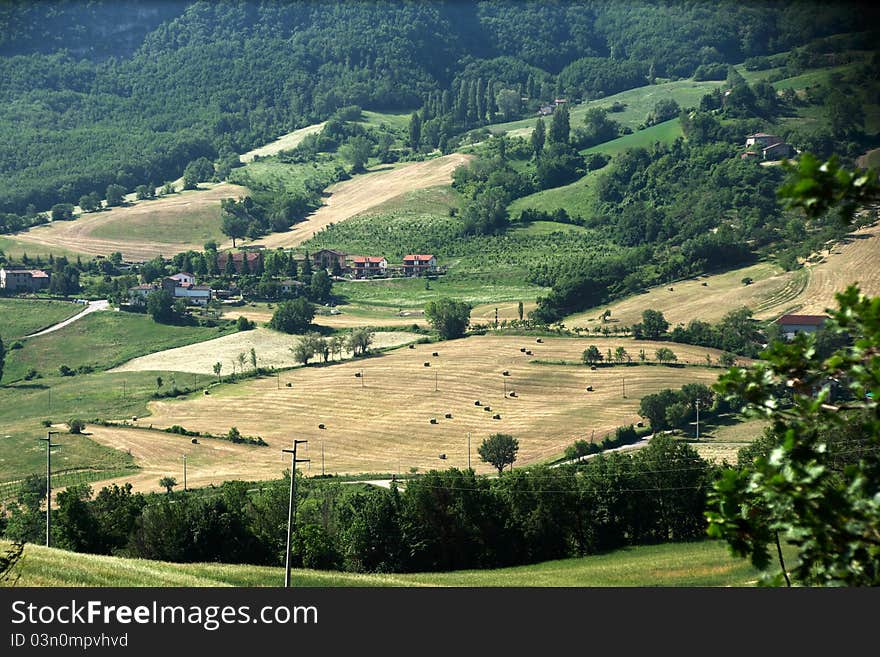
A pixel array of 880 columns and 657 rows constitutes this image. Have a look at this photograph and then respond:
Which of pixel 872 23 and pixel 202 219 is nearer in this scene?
pixel 202 219

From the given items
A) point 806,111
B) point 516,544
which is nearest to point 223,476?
point 516,544

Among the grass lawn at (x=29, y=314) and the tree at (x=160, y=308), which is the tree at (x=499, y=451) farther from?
the grass lawn at (x=29, y=314)

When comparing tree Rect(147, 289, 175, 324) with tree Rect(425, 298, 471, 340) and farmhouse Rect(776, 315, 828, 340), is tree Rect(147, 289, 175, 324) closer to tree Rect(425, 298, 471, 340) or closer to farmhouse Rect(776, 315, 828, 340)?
tree Rect(425, 298, 471, 340)

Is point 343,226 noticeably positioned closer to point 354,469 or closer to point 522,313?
point 522,313

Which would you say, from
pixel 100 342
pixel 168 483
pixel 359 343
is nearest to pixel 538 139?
pixel 359 343

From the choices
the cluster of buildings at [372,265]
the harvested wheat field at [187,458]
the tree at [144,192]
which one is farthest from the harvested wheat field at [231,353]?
the tree at [144,192]

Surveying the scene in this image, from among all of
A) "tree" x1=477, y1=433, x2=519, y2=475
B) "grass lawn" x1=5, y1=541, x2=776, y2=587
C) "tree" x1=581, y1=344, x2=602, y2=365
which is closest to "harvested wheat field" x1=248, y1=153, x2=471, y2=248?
"tree" x1=581, y1=344, x2=602, y2=365

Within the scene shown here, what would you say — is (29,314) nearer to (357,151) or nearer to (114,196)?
(114,196)
